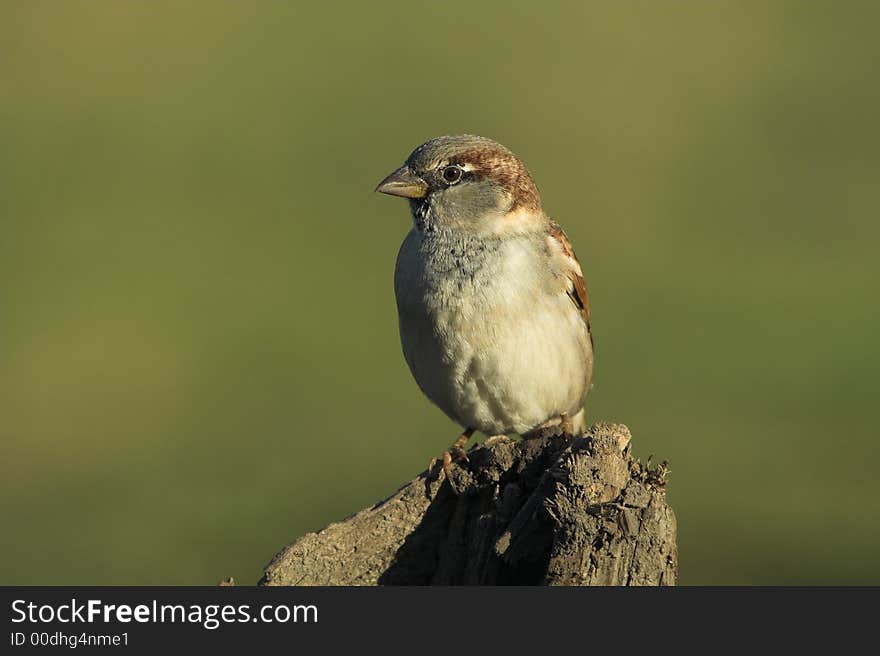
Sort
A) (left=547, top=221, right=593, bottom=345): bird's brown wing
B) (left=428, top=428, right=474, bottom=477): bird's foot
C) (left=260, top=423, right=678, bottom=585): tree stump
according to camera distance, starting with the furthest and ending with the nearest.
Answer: (left=547, top=221, right=593, bottom=345): bird's brown wing → (left=428, top=428, right=474, bottom=477): bird's foot → (left=260, top=423, right=678, bottom=585): tree stump

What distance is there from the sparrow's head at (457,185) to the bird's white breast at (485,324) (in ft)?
0.24

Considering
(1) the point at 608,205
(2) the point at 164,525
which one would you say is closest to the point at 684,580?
(2) the point at 164,525

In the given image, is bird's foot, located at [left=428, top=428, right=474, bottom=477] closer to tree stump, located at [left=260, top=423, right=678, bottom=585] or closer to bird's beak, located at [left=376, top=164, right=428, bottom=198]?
tree stump, located at [left=260, top=423, right=678, bottom=585]

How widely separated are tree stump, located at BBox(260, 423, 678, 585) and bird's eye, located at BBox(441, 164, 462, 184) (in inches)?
44.8

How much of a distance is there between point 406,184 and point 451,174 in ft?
0.55

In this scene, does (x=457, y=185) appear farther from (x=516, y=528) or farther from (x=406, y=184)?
(x=516, y=528)

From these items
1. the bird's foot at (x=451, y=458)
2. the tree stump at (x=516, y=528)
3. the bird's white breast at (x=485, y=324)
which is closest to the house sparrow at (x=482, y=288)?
the bird's white breast at (x=485, y=324)

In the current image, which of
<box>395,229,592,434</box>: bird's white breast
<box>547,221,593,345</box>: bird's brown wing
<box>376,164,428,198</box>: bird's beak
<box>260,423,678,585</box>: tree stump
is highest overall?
<box>376,164,428,198</box>: bird's beak

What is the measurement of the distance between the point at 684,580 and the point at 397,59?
45.3 feet

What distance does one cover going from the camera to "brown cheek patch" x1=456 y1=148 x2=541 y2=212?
15.7ft

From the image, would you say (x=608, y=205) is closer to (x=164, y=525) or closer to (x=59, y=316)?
(x=59, y=316)

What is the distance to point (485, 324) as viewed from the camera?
15.1 feet

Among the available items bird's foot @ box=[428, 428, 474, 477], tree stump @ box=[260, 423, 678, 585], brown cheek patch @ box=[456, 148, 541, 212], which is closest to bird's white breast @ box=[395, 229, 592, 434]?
brown cheek patch @ box=[456, 148, 541, 212]

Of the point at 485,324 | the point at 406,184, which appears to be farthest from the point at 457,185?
the point at 485,324
